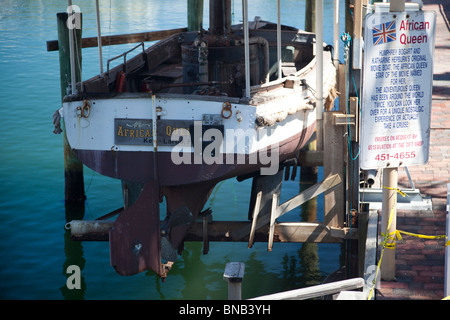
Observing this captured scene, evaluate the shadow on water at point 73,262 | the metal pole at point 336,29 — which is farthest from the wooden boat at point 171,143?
the shadow on water at point 73,262

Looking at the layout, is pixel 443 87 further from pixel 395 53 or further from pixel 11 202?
pixel 11 202

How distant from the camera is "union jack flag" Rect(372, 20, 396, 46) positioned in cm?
583

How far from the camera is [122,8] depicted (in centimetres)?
3444

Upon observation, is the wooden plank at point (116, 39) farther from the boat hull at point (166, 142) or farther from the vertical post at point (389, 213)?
the vertical post at point (389, 213)

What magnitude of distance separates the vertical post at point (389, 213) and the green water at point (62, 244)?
3.80 metres

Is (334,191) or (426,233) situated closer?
(426,233)

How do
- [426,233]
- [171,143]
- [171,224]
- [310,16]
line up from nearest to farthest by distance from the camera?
[426,233]
[171,143]
[171,224]
[310,16]

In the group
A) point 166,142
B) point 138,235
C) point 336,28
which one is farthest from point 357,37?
point 138,235

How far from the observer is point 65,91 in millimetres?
11820

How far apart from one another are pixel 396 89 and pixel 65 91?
24.0ft

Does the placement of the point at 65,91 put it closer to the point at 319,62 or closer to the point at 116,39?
the point at 116,39

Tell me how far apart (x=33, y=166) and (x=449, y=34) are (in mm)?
12084

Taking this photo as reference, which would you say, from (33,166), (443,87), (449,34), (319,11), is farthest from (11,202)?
(449,34)
